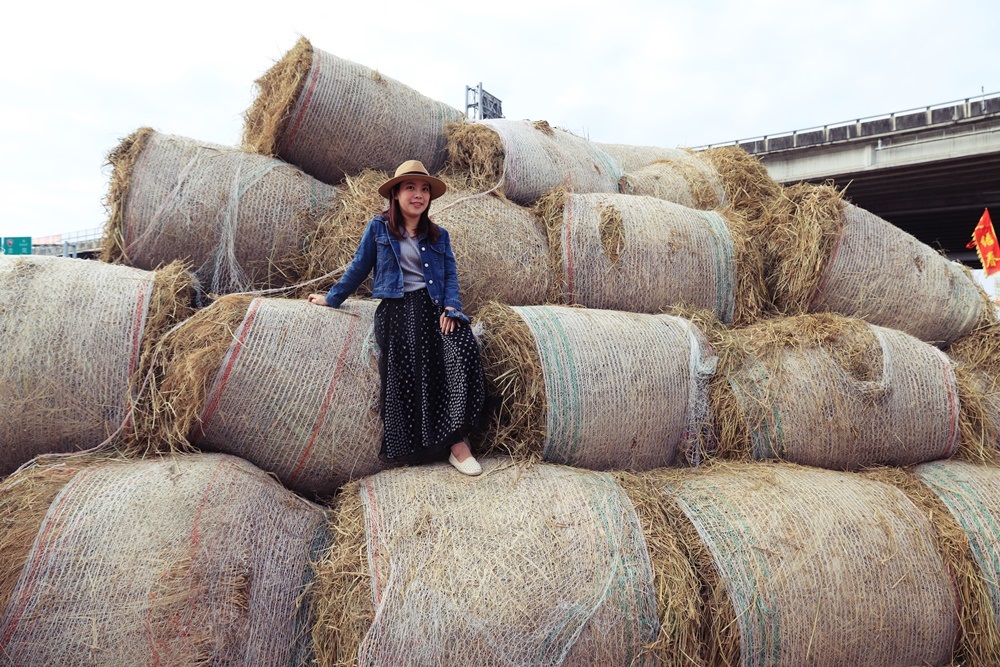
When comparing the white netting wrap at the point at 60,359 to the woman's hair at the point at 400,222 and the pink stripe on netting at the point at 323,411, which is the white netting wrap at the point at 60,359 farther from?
the woman's hair at the point at 400,222

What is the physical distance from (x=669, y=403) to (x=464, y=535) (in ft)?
4.26

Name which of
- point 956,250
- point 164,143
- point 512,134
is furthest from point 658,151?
point 956,250

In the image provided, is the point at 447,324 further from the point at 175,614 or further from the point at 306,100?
the point at 306,100

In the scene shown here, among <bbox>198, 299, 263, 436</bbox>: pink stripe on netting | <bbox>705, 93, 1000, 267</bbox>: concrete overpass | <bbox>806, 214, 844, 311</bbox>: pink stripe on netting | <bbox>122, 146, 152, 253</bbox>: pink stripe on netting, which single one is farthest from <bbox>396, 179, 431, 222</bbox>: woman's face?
<bbox>705, 93, 1000, 267</bbox>: concrete overpass

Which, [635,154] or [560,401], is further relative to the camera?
[635,154]

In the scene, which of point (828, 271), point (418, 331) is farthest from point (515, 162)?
point (828, 271)

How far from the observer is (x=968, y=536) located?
285cm

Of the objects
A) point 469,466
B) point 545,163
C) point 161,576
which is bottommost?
point 161,576

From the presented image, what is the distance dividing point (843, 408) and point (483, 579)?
6.86 feet

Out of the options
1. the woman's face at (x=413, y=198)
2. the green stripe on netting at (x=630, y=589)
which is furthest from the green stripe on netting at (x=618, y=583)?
the woman's face at (x=413, y=198)

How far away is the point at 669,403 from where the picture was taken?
10.3ft

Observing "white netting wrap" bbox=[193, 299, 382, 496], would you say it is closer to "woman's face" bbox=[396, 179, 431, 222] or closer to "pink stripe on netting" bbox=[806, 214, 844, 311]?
"woman's face" bbox=[396, 179, 431, 222]

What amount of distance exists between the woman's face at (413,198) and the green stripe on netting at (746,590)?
1899 millimetres

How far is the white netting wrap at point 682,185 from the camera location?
189 inches
